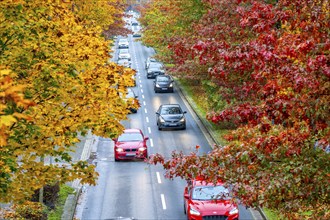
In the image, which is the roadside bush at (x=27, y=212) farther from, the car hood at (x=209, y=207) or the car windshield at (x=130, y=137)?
the car windshield at (x=130, y=137)

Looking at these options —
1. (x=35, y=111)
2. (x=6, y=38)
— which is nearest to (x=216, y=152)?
(x=35, y=111)

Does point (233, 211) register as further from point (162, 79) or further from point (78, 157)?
point (162, 79)

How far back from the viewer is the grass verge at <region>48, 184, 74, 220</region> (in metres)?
22.6

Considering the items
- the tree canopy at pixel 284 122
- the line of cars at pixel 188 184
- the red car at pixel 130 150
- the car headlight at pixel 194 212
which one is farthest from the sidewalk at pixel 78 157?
the tree canopy at pixel 284 122

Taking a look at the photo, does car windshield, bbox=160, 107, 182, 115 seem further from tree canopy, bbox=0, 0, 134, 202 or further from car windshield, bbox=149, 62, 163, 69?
car windshield, bbox=149, 62, 163, 69

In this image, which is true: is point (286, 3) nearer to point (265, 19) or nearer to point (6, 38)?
point (265, 19)

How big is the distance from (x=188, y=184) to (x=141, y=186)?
15381 millimetres

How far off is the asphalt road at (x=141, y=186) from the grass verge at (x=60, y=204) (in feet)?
2.06

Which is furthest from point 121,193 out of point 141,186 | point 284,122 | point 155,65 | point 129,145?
point 155,65

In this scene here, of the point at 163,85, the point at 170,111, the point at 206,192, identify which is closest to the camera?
the point at 206,192

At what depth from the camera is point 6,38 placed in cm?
1534

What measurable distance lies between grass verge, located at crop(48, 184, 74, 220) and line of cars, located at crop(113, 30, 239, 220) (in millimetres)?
2972

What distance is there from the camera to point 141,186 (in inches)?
1117

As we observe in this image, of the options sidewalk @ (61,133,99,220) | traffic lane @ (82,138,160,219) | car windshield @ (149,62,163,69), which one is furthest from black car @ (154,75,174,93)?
traffic lane @ (82,138,160,219)
